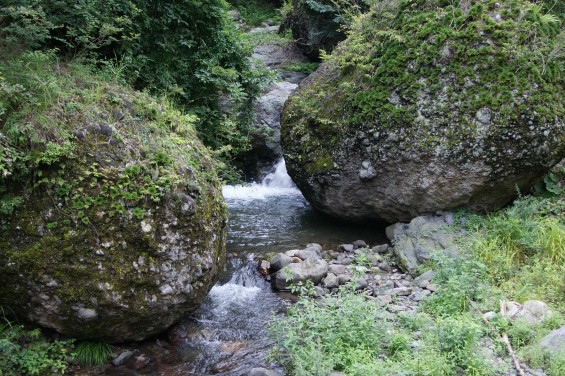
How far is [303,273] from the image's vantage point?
7.07 m

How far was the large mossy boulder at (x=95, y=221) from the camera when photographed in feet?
15.6

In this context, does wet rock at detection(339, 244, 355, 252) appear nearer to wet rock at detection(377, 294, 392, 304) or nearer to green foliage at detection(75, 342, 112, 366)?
wet rock at detection(377, 294, 392, 304)

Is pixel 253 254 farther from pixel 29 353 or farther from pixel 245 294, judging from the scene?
pixel 29 353

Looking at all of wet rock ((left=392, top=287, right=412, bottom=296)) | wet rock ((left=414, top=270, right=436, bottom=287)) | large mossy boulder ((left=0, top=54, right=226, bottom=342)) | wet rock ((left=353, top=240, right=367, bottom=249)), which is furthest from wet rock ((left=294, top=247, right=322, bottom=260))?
large mossy boulder ((left=0, top=54, right=226, bottom=342))

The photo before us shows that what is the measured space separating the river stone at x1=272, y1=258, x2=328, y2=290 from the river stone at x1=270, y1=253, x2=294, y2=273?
0.21 meters

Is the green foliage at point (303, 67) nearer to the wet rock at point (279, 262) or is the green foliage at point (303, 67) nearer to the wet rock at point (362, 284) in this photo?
the wet rock at point (279, 262)

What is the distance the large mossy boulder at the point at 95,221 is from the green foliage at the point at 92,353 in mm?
114

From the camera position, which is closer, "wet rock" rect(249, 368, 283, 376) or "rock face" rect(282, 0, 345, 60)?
"wet rock" rect(249, 368, 283, 376)

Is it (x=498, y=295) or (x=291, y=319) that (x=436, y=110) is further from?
(x=291, y=319)

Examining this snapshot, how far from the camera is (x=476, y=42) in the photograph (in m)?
7.44

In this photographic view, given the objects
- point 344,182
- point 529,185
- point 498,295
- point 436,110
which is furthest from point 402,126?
point 498,295

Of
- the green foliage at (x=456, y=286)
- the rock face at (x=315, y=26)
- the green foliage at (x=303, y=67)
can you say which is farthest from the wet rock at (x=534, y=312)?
the green foliage at (x=303, y=67)

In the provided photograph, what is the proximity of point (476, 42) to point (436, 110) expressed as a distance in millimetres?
1272

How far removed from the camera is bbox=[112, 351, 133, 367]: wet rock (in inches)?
201
